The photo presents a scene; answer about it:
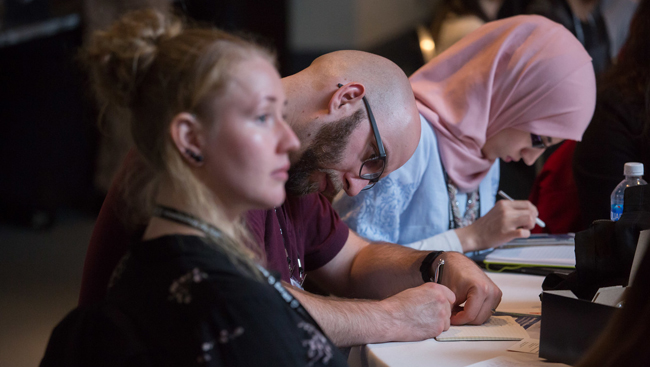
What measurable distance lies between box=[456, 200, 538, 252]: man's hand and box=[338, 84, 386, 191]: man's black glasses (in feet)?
1.73

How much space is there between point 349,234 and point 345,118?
1.36ft

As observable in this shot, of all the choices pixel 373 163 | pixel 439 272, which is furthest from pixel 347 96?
pixel 439 272

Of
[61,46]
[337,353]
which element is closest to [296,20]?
[61,46]

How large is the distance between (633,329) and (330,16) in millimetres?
4109

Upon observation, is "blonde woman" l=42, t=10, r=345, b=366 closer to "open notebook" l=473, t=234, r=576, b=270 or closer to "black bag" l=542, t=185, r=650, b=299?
"black bag" l=542, t=185, r=650, b=299

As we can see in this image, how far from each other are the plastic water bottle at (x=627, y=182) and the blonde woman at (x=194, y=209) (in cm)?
109

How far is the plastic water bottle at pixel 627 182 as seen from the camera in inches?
63.4

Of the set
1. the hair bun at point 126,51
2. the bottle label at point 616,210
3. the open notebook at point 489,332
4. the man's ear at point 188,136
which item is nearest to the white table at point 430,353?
the open notebook at point 489,332

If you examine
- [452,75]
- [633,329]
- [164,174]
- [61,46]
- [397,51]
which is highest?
[61,46]

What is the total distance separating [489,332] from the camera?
1214mm

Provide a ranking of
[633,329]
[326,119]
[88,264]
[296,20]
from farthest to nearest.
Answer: [296,20]
[326,119]
[88,264]
[633,329]

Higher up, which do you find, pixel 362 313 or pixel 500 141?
pixel 500 141

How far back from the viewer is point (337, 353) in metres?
0.89

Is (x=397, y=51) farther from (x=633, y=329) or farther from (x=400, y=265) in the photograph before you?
(x=633, y=329)
